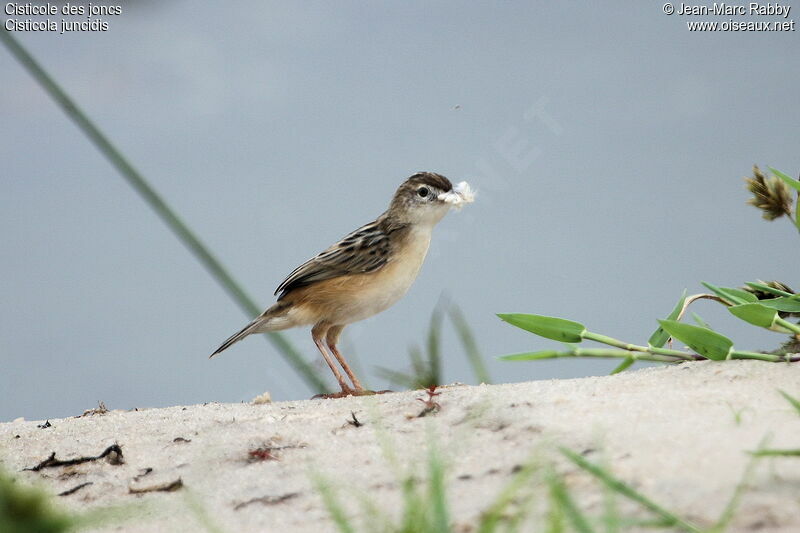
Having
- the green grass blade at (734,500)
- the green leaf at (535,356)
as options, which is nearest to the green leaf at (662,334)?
the green leaf at (535,356)

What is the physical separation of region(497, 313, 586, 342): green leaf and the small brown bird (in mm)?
1497

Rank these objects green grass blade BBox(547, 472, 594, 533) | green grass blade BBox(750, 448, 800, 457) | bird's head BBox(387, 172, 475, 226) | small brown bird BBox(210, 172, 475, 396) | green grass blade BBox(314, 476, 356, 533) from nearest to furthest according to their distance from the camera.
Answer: green grass blade BBox(547, 472, 594, 533) → green grass blade BBox(314, 476, 356, 533) → green grass blade BBox(750, 448, 800, 457) → small brown bird BBox(210, 172, 475, 396) → bird's head BBox(387, 172, 475, 226)

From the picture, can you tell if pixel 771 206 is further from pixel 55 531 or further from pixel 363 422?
pixel 55 531

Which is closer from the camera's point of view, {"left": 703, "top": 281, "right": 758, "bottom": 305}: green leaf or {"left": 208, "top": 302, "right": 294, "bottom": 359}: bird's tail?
{"left": 703, "top": 281, "right": 758, "bottom": 305}: green leaf

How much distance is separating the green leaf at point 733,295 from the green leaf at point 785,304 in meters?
0.06

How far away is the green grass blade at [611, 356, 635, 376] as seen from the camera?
373 cm

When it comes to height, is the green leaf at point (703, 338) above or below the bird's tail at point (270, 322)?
below

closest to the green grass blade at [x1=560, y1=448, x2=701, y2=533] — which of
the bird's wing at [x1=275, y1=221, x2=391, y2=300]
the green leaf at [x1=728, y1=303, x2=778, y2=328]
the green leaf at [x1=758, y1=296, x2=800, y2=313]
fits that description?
the green leaf at [x1=728, y1=303, x2=778, y2=328]

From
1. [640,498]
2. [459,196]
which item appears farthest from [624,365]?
[459,196]

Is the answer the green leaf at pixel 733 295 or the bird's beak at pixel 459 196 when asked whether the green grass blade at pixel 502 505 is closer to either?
the green leaf at pixel 733 295

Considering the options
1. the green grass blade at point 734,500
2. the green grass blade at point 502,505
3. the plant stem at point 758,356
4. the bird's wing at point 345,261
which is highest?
the bird's wing at point 345,261

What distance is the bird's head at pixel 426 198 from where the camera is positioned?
543 cm

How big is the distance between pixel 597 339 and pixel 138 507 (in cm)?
197

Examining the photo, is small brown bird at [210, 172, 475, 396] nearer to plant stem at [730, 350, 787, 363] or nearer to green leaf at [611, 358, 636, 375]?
green leaf at [611, 358, 636, 375]
